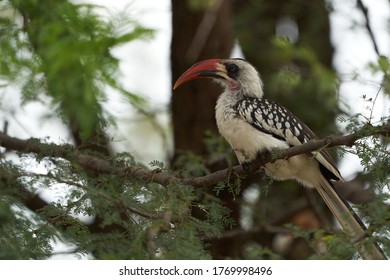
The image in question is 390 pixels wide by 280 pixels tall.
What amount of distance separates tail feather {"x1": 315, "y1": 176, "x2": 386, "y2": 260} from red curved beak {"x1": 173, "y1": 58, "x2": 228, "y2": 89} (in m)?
1.09

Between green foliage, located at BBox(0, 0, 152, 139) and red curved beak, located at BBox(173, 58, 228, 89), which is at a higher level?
red curved beak, located at BBox(173, 58, 228, 89)

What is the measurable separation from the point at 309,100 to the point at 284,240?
1438 mm

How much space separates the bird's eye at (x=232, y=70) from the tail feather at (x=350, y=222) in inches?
40.4

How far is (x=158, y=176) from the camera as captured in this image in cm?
396

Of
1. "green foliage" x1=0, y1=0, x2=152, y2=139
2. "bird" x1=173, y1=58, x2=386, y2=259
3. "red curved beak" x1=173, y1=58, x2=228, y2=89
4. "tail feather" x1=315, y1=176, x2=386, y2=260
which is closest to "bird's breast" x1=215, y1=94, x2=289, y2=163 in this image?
"bird" x1=173, y1=58, x2=386, y2=259

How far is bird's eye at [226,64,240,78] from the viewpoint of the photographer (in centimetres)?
509

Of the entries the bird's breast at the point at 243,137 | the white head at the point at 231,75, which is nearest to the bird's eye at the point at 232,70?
the white head at the point at 231,75

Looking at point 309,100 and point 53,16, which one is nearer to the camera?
point 53,16

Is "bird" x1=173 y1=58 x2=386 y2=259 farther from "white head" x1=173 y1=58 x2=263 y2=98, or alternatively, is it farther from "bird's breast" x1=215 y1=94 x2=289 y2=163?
"white head" x1=173 y1=58 x2=263 y2=98

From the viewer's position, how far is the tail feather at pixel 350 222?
3.10m

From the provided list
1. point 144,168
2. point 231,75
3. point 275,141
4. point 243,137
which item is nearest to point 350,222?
point 275,141

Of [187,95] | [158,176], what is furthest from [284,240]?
[158,176]

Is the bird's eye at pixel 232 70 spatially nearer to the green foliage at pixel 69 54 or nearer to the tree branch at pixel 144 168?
the tree branch at pixel 144 168
